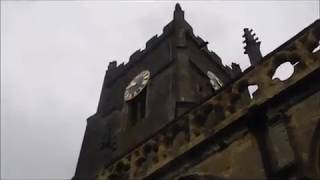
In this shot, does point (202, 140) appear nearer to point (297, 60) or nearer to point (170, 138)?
point (170, 138)

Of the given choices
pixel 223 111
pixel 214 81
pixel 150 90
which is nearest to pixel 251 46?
pixel 214 81

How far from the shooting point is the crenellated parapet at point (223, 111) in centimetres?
768

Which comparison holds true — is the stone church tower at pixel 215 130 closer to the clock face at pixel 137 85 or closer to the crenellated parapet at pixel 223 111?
the crenellated parapet at pixel 223 111

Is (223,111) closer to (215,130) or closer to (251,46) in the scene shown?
(215,130)

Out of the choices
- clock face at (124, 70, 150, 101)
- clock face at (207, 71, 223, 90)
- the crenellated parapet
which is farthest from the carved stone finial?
the crenellated parapet

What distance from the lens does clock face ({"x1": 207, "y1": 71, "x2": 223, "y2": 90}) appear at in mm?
16509

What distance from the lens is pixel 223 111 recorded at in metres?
8.59

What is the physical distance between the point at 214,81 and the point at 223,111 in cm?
837

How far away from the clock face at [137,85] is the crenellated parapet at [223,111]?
6.47m

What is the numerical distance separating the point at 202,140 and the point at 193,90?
6.46 metres

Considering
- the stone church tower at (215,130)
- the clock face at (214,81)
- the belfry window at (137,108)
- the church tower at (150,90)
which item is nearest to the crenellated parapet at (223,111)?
the stone church tower at (215,130)

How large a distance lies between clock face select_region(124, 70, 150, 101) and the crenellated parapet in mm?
6466

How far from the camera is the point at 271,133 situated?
7410 mm

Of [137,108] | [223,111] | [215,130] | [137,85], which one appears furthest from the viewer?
[137,85]
